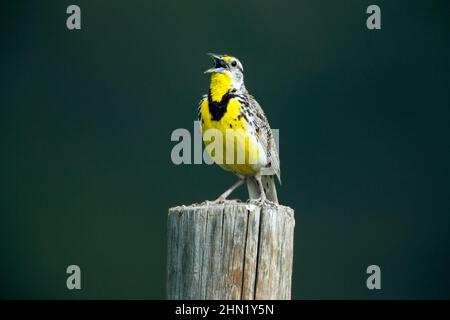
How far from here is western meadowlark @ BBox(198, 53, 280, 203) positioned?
5832mm

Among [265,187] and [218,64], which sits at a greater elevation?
[218,64]

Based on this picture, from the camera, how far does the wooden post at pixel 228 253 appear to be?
453cm

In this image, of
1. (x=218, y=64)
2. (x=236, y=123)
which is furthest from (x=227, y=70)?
(x=236, y=123)

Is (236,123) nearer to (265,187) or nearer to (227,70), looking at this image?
(227,70)

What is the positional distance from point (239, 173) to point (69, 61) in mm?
6690

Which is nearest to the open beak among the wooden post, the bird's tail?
the bird's tail

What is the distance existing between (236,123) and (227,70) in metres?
0.27

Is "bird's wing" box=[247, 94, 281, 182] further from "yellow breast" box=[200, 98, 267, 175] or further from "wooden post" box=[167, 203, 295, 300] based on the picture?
"wooden post" box=[167, 203, 295, 300]

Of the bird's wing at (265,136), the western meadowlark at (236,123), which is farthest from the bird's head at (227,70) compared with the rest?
the bird's wing at (265,136)

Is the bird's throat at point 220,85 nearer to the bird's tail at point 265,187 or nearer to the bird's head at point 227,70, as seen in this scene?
the bird's head at point 227,70

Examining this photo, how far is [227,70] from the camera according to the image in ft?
19.4

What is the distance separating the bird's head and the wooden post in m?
1.39

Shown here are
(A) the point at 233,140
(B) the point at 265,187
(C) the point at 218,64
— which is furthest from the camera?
(B) the point at 265,187
